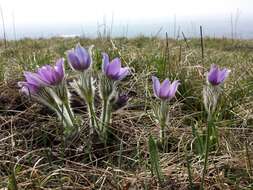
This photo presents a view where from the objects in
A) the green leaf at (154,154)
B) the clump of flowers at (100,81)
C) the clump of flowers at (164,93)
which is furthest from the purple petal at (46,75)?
the green leaf at (154,154)

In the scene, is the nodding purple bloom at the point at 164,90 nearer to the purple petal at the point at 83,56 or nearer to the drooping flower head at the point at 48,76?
the purple petal at the point at 83,56

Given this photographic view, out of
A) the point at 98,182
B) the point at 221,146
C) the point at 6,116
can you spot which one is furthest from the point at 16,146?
the point at 221,146

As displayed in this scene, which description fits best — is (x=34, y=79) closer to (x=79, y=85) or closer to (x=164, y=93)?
(x=79, y=85)

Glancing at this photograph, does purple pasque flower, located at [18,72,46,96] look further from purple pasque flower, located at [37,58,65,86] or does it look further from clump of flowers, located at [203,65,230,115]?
clump of flowers, located at [203,65,230,115]

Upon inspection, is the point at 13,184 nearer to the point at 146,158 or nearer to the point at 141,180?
the point at 141,180

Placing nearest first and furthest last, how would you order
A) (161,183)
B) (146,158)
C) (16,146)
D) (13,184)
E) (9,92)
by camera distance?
(13,184)
(161,183)
(146,158)
(16,146)
(9,92)

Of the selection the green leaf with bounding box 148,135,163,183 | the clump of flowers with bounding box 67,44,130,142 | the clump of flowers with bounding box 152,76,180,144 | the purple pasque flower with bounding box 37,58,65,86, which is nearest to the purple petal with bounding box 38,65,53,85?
the purple pasque flower with bounding box 37,58,65,86
